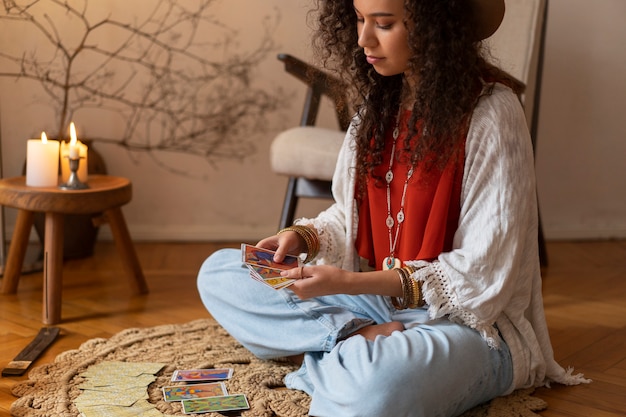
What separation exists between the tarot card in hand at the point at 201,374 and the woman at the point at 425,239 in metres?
0.10

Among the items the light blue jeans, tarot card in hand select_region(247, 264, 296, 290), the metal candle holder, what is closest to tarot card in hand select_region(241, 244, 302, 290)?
tarot card in hand select_region(247, 264, 296, 290)

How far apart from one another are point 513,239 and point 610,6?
78.3 inches

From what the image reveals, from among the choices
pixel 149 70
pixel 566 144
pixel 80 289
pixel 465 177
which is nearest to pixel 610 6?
pixel 566 144

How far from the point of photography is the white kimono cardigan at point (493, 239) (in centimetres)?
150

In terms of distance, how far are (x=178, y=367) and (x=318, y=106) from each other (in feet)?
3.41

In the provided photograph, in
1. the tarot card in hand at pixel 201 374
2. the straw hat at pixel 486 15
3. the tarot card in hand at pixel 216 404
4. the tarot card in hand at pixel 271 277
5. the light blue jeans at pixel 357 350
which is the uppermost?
the straw hat at pixel 486 15

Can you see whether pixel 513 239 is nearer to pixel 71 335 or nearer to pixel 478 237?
pixel 478 237

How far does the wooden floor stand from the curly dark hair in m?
0.58

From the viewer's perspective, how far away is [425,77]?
1508mm

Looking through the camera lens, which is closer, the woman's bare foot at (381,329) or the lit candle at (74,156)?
the woman's bare foot at (381,329)

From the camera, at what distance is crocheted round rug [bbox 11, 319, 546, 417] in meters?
1.55

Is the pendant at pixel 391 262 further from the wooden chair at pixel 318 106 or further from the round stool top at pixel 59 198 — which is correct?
the round stool top at pixel 59 198

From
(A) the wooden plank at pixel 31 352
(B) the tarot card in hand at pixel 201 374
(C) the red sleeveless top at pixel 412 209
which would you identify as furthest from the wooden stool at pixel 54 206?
(C) the red sleeveless top at pixel 412 209

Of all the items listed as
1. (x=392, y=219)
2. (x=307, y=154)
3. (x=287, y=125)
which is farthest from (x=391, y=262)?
(x=287, y=125)
